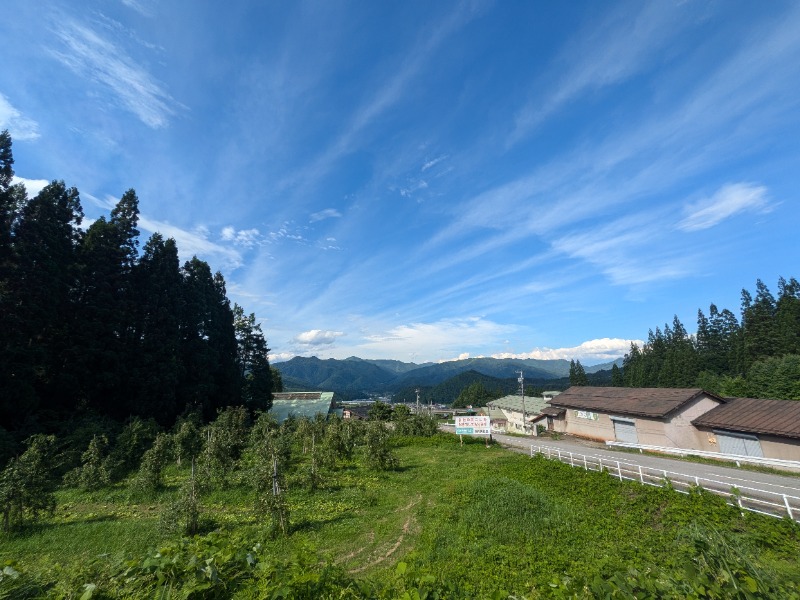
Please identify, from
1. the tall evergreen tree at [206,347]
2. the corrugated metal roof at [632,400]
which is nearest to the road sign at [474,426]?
the corrugated metal roof at [632,400]

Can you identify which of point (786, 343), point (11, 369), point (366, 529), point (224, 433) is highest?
point (786, 343)

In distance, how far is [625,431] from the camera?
3091cm

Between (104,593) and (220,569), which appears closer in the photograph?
(104,593)

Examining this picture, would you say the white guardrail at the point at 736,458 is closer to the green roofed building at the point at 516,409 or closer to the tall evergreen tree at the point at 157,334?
the green roofed building at the point at 516,409

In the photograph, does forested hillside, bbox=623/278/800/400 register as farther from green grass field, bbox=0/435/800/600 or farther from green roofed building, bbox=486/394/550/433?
green grass field, bbox=0/435/800/600

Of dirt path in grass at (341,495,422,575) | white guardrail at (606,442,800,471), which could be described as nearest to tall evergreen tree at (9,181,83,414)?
dirt path in grass at (341,495,422,575)

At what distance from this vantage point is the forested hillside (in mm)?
49156

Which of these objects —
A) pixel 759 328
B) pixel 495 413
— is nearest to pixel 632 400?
pixel 495 413

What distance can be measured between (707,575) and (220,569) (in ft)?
20.9

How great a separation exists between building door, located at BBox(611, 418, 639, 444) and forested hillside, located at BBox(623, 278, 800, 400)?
30.3 meters

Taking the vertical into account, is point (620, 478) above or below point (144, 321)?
below

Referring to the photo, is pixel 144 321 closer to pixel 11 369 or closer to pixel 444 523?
pixel 11 369

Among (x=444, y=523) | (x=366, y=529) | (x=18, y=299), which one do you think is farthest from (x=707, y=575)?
(x=18, y=299)

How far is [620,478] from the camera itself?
16.3 m
